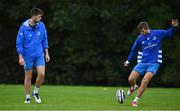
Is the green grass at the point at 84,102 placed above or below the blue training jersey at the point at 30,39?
below

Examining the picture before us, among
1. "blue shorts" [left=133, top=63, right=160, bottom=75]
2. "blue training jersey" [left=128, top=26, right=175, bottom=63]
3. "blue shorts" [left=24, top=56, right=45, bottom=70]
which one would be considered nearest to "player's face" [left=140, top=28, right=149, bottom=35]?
"blue training jersey" [left=128, top=26, right=175, bottom=63]

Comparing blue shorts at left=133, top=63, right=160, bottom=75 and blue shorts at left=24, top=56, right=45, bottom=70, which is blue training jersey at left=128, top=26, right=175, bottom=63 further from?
blue shorts at left=24, top=56, right=45, bottom=70

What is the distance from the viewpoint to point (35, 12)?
606 inches

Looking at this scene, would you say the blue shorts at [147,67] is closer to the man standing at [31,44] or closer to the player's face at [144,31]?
the player's face at [144,31]

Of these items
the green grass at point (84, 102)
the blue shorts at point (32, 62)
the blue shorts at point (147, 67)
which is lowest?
the green grass at point (84, 102)

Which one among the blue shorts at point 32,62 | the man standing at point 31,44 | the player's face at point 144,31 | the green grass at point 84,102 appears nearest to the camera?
the green grass at point 84,102

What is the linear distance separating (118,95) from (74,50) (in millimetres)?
20391

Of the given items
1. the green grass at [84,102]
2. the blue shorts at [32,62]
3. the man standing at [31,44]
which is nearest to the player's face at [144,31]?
the green grass at [84,102]

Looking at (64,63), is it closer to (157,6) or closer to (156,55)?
(157,6)

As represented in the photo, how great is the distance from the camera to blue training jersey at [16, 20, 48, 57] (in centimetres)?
1559

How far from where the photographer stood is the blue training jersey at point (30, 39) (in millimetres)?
15586

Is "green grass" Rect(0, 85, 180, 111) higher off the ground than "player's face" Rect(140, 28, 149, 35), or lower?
lower

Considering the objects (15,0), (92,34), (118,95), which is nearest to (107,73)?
(92,34)

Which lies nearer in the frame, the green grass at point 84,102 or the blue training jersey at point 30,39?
the green grass at point 84,102
